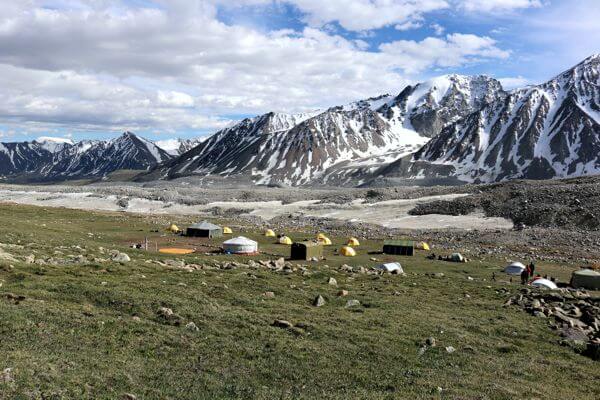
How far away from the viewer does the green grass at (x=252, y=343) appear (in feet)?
56.6

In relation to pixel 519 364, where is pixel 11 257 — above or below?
above

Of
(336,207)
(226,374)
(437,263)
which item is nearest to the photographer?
(226,374)

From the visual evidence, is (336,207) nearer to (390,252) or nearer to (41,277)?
(390,252)

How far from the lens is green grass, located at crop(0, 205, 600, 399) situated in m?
17.2

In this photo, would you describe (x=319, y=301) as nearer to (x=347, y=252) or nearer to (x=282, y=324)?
(x=282, y=324)

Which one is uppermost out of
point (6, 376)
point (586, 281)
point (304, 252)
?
point (6, 376)

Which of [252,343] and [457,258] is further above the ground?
[252,343]

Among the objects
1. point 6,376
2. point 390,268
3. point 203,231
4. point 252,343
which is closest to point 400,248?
point 390,268

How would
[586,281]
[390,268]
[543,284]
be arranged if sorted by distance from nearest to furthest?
[543,284], [586,281], [390,268]

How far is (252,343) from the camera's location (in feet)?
73.8

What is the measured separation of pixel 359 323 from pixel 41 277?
1943cm

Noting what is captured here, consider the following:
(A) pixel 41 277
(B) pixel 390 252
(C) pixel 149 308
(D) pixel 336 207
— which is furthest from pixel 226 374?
(D) pixel 336 207

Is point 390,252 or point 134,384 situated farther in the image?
point 390,252

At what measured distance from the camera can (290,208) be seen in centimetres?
15700
